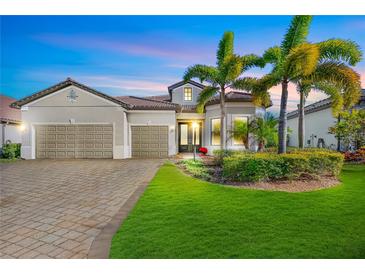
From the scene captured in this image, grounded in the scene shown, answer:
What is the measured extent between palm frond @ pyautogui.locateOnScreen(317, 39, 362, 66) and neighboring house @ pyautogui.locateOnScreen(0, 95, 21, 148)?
68.7ft

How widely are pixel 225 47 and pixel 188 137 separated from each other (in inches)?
321

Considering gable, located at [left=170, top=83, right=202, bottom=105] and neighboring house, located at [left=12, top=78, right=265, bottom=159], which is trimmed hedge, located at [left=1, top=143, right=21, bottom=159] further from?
gable, located at [left=170, top=83, right=202, bottom=105]

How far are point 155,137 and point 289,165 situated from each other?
10.4 metres

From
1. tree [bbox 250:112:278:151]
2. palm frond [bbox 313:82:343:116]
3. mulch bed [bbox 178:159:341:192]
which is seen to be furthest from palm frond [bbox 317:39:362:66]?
mulch bed [bbox 178:159:341:192]

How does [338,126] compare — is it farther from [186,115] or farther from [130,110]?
[130,110]

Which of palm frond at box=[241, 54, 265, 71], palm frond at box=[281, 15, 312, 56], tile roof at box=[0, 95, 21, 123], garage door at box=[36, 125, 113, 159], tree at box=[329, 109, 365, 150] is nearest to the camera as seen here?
palm frond at box=[281, 15, 312, 56]

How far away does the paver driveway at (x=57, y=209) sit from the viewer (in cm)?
362

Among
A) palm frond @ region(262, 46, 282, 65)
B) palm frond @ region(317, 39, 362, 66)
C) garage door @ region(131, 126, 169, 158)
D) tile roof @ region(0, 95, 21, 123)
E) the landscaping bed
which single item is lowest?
the landscaping bed

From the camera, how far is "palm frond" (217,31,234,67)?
12.7m

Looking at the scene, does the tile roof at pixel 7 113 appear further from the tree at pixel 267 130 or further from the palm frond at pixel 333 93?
the palm frond at pixel 333 93

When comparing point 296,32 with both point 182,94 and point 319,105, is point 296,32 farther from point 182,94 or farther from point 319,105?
point 319,105
